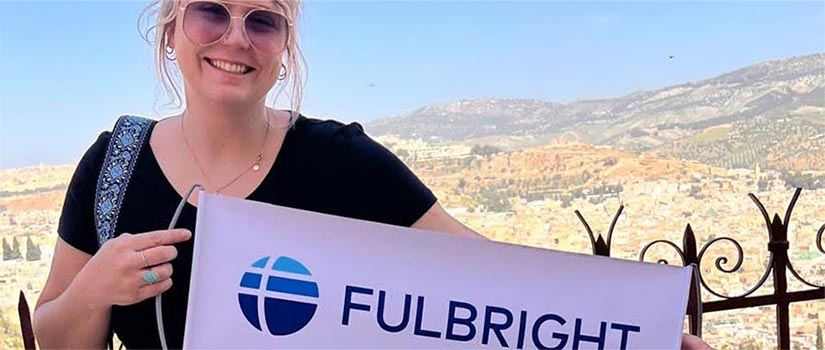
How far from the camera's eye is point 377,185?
1343mm

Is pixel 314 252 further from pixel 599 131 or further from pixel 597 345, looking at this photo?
pixel 599 131

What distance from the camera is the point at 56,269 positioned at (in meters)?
1.28

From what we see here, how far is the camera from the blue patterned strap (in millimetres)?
1249

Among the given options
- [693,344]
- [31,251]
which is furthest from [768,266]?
[31,251]

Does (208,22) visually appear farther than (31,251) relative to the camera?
No

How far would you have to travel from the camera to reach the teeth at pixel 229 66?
121 centimetres

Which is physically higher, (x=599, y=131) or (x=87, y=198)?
(x=599, y=131)

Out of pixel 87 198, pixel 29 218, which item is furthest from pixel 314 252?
pixel 29 218

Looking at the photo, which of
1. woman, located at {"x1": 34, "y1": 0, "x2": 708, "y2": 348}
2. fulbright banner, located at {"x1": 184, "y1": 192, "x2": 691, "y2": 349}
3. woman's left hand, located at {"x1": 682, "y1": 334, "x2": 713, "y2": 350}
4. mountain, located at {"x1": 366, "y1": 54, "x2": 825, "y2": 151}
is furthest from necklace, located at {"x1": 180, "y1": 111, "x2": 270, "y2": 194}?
mountain, located at {"x1": 366, "y1": 54, "x2": 825, "y2": 151}

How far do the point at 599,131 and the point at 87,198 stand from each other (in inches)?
93.3

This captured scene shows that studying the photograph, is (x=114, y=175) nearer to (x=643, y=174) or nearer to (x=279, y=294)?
(x=279, y=294)

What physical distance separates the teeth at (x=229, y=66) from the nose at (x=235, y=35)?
0.03 metres

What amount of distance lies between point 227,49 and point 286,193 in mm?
273

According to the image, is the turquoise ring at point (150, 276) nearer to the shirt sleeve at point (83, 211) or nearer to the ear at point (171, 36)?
the shirt sleeve at point (83, 211)
